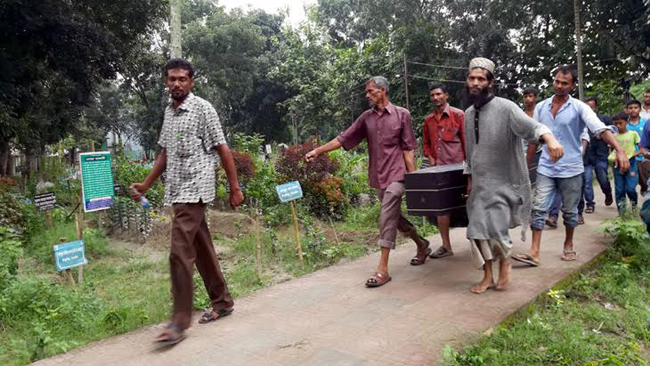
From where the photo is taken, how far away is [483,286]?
382 centimetres

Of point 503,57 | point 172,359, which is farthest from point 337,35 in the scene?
point 172,359

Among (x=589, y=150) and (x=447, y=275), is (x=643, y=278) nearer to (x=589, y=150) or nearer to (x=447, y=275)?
(x=447, y=275)

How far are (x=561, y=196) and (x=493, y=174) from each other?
1216 mm

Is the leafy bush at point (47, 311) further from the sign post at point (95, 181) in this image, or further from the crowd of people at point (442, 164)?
the sign post at point (95, 181)

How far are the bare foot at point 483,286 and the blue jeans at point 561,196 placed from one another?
1006mm

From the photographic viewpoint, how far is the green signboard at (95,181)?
625 cm

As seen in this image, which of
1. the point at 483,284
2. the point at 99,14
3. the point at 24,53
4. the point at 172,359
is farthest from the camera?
the point at 99,14

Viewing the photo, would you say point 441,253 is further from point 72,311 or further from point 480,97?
point 72,311

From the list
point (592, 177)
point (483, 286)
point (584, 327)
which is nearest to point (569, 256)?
point (483, 286)

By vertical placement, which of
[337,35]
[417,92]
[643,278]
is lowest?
[643,278]

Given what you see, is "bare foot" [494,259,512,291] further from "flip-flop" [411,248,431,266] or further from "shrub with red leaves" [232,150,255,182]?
"shrub with red leaves" [232,150,255,182]

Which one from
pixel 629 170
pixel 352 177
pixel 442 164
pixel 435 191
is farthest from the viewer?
pixel 352 177

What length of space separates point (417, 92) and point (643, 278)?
1806 cm

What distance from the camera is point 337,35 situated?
32312 millimetres
